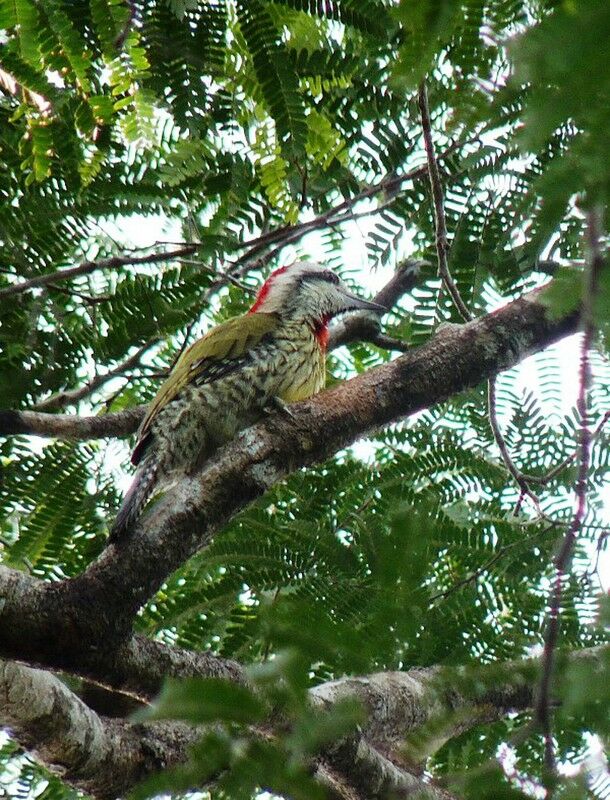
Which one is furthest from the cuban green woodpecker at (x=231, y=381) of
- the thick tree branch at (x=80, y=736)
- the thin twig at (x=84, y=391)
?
the thick tree branch at (x=80, y=736)

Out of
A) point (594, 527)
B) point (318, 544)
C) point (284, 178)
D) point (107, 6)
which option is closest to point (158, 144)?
point (284, 178)

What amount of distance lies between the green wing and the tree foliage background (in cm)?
14

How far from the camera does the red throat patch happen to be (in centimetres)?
544

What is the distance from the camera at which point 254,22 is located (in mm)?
Result: 3510

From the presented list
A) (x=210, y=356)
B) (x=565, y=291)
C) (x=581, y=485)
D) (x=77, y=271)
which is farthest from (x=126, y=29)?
(x=565, y=291)

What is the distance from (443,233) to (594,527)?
131 cm

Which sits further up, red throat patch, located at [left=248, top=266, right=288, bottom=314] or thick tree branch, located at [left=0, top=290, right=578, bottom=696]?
red throat patch, located at [left=248, top=266, right=288, bottom=314]

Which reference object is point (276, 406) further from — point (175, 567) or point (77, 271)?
point (175, 567)

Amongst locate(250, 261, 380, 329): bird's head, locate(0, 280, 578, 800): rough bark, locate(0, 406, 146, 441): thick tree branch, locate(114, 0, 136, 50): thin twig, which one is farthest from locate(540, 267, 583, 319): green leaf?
locate(250, 261, 380, 329): bird's head

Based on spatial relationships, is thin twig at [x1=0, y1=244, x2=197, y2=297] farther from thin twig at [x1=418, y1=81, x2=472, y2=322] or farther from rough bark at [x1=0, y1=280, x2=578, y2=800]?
thin twig at [x1=418, y1=81, x2=472, y2=322]

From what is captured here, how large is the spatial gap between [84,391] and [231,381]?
67 cm

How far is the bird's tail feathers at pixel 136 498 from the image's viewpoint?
10.7 feet

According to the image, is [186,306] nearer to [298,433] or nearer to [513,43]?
[298,433]

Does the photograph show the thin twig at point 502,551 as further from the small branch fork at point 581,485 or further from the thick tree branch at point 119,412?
the small branch fork at point 581,485
